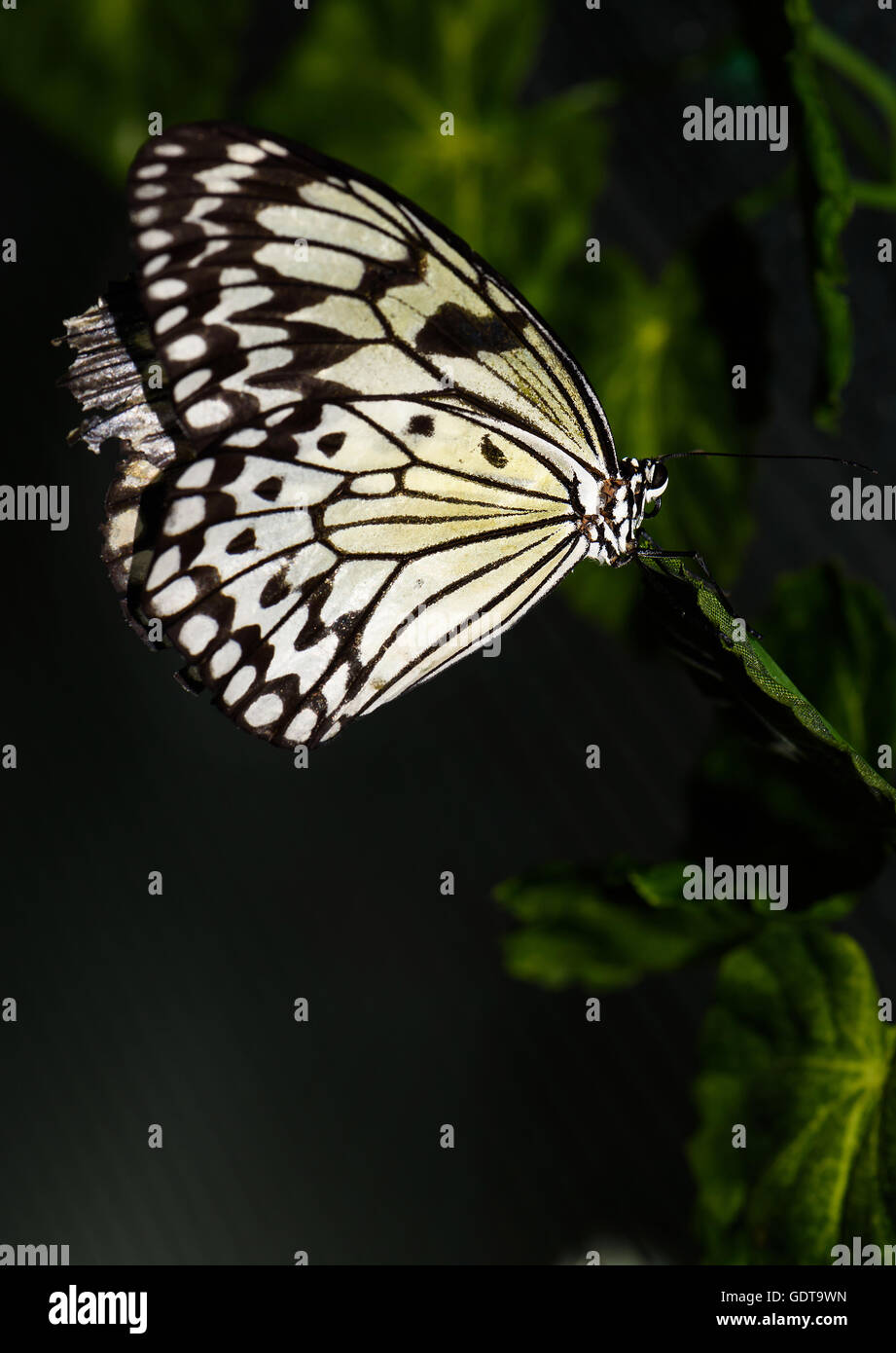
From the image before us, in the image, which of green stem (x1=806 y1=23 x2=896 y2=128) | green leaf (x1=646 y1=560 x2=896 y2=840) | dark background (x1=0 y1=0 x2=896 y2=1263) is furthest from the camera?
dark background (x1=0 y1=0 x2=896 y2=1263)

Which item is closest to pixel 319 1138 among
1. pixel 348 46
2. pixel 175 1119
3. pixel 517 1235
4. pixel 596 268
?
pixel 175 1119

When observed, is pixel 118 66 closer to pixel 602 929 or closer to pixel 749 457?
pixel 749 457

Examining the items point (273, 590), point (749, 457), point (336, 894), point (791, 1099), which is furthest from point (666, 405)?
point (336, 894)

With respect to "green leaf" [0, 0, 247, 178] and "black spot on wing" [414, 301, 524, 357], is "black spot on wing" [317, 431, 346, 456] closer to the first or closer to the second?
"black spot on wing" [414, 301, 524, 357]

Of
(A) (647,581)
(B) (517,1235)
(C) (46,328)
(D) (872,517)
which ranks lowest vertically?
(B) (517,1235)

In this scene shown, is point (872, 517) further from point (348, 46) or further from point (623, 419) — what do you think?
point (348, 46)

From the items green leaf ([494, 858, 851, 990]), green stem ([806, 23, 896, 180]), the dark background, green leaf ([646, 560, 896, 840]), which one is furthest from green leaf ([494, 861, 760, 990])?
green stem ([806, 23, 896, 180])

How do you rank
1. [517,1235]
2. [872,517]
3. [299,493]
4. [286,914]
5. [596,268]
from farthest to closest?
[286,914]
[517,1235]
[872,517]
[596,268]
[299,493]
